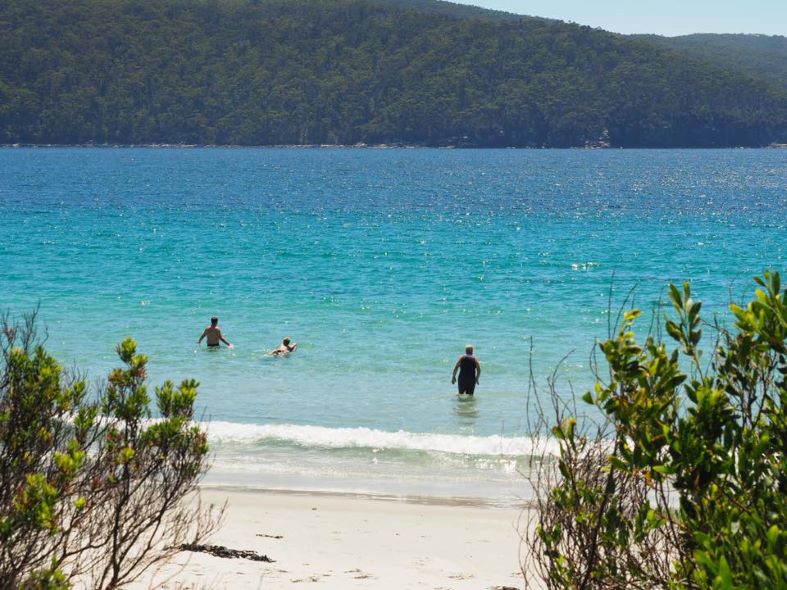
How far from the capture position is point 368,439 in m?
15.4

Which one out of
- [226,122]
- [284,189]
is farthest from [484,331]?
[226,122]

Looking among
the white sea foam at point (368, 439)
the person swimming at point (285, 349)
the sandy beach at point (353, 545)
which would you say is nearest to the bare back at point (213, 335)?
the person swimming at point (285, 349)

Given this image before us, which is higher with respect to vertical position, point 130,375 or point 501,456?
point 130,375

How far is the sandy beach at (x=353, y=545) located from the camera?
905 centimetres

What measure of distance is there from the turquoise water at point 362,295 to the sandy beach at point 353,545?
105 centimetres

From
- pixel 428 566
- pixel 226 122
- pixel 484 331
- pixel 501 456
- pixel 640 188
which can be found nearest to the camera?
pixel 428 566

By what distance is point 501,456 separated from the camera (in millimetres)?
14570

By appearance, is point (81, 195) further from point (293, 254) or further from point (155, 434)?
point (155, 434)

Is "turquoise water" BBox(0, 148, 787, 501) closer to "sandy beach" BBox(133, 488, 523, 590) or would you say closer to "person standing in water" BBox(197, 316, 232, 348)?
"person standing in water" BBox(197, 316, 232, 348)

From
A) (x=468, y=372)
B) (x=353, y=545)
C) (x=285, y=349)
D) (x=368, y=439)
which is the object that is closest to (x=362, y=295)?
(x=285, y=349)

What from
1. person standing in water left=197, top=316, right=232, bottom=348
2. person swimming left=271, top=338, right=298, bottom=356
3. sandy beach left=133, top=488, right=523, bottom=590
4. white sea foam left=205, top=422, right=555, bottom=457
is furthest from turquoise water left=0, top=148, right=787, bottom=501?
sandy beach left=133, top=488, right=523, bottom=590

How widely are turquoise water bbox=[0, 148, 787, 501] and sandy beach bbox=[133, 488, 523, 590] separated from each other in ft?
3.44

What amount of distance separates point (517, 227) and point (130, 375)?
46.8 metres

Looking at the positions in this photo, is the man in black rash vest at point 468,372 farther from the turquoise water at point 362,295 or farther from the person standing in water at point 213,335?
the person standing in water at point 213,335
